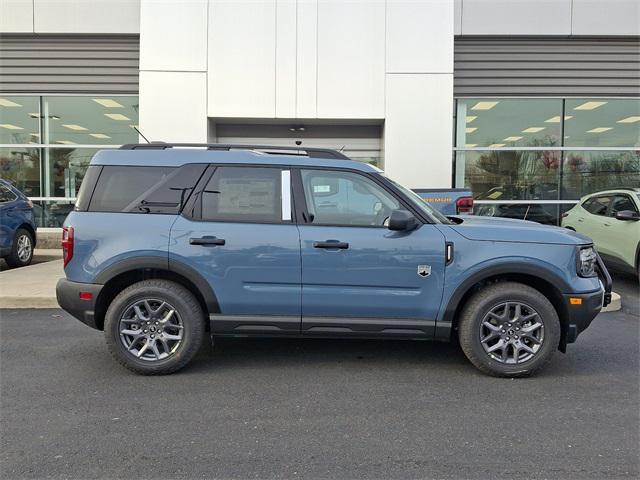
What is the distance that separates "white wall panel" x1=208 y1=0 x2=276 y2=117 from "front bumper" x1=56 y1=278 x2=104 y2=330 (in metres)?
7.44

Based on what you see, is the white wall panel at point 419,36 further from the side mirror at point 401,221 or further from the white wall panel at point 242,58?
the side mirror at point 401,221

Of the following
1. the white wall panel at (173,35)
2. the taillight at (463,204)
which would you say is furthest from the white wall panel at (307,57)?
the taillight at (463,204)

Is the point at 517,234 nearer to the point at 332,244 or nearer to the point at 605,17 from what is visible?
the point at 332,244

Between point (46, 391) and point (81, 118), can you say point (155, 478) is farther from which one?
point (81, 118)

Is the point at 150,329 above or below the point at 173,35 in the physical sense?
below

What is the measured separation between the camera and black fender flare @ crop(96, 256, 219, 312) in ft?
13.7

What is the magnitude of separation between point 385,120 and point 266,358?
763 centimetres

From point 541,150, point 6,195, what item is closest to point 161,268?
point 6,195

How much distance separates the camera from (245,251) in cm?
415

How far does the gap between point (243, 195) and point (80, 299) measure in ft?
5.37

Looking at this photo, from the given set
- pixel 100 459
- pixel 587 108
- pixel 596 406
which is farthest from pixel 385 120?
pixel 100 459

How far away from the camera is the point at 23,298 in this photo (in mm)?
6711

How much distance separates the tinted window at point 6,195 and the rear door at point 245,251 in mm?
6477

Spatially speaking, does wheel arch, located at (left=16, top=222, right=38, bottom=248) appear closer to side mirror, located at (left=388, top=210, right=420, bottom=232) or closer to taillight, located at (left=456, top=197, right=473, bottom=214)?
taillight, located at (left=456, top=197, right=473, bottom=214)
